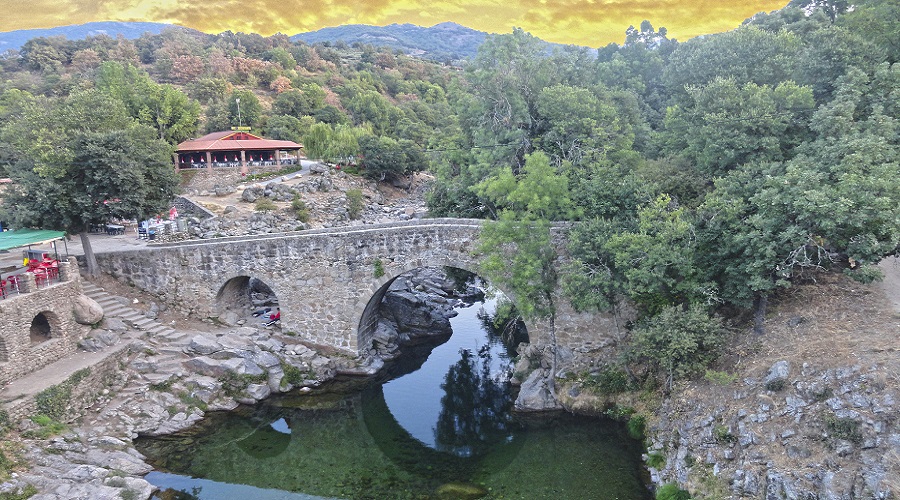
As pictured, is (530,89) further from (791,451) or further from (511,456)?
(791,451)

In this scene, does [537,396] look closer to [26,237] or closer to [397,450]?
[397,450]

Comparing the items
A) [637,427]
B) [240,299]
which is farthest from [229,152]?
[637,427]

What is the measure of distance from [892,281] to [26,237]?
28.9 metres

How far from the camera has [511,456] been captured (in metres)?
16.6

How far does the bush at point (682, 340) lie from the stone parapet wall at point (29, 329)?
19750mm

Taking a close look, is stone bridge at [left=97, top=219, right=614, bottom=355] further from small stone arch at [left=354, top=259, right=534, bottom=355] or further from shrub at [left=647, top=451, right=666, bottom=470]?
shrub at [left=647, top=451, right=666, bottom=470]

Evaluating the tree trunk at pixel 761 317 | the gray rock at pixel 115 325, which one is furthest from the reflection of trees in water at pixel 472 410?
the gray rock at pixel 115 325

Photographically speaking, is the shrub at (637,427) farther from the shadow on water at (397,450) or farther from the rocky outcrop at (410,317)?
the rocky outcrop at (410,317)

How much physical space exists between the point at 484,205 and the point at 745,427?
13.5m

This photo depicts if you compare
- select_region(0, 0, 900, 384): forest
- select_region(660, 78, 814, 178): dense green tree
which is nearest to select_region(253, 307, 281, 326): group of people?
select_region(0, 0, 900, 384): forest

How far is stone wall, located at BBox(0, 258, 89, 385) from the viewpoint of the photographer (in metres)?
16.7

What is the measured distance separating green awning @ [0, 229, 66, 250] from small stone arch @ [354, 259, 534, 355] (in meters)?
11.8

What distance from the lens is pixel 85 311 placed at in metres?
19.8

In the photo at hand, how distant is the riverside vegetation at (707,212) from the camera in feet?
40.8
